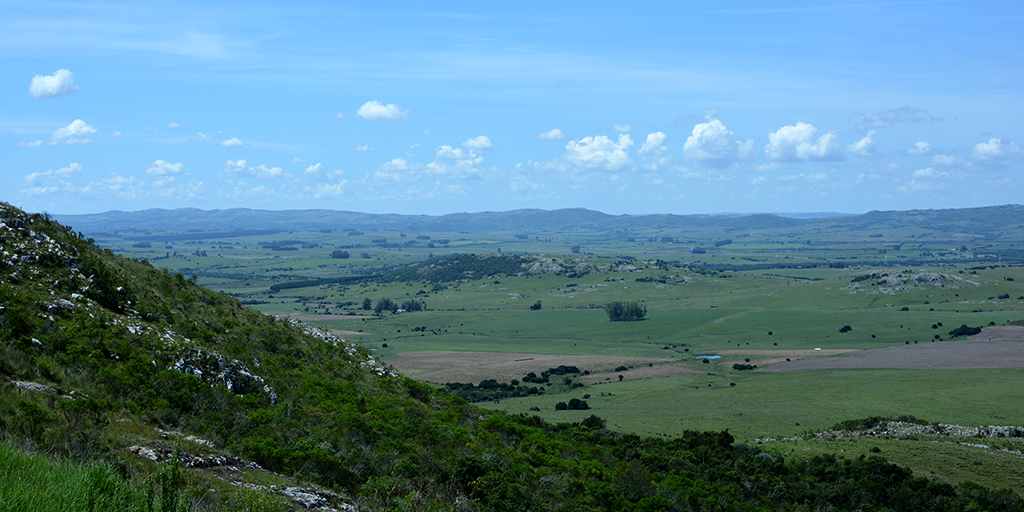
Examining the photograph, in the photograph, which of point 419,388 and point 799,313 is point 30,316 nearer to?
point 419,388

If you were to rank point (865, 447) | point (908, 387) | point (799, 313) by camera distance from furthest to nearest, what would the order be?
1. point (799, 313)
2. point (908, 387)
3. point (865, 447)

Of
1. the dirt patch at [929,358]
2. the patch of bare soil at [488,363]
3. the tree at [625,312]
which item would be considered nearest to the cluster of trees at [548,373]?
the patch of bare soil at [488,363]

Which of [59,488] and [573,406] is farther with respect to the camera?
[573,406]

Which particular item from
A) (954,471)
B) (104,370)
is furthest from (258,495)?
(954,471)

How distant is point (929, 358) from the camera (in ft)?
318

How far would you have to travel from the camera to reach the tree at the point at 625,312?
16738 centimetres

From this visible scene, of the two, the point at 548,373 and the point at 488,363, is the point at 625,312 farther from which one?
the point at 548,373

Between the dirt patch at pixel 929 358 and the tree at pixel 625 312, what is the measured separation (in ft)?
209

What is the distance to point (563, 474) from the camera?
918 inches

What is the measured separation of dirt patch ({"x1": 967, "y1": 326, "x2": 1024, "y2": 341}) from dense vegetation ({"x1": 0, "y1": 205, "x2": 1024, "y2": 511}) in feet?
315

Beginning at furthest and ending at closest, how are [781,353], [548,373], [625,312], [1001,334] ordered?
[625,312], [1001,334], [781,353], [548,373]

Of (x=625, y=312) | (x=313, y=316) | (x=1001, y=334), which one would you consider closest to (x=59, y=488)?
(x=1001, y=334)

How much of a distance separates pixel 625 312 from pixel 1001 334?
77307 millimetres

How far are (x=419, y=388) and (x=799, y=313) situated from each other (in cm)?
14389
